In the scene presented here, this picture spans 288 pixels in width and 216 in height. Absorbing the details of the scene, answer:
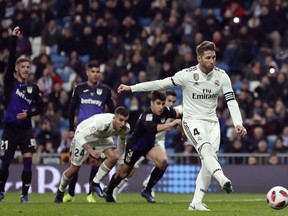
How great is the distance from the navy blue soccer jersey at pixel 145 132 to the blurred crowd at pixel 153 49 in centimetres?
679

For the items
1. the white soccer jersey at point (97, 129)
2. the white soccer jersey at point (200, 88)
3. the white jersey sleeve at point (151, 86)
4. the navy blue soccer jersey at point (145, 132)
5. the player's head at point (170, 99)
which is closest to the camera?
the white jersey sleeve at point (151, 86)

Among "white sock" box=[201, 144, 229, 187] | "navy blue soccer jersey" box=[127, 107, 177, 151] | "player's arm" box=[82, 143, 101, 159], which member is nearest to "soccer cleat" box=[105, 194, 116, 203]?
"navy blue soccer jersey" box=[127, 107, 177, 151]

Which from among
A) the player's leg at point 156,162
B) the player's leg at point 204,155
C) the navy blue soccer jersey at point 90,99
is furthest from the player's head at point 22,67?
the player's leg at point 204,155

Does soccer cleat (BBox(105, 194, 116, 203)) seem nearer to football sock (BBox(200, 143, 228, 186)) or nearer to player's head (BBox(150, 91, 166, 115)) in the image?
player's head (BBox(150, 91, 166, 115))

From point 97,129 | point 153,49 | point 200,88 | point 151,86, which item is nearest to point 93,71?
point 97,129

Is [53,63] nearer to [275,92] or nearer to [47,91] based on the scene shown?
[47,91]

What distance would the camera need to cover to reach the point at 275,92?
26.5 metres

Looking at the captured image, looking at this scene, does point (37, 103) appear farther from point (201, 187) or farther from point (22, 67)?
point (201, 187)

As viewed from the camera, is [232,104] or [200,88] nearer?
[232,104]

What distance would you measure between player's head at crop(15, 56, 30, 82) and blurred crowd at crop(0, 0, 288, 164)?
797cm

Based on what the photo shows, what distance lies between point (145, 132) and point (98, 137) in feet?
2.93

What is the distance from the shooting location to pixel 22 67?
57.4 feet

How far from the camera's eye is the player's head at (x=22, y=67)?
17.4 meters

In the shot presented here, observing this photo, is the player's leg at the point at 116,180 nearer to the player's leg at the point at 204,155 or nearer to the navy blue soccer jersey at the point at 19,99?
the navy blue soccer jersey at the point at 19,99
